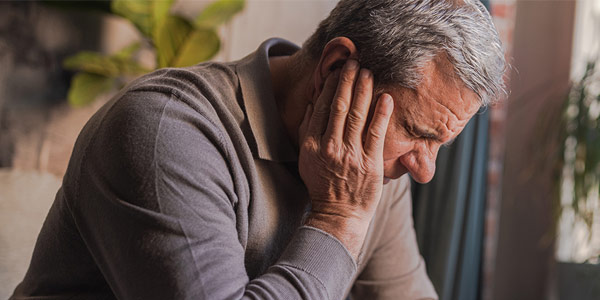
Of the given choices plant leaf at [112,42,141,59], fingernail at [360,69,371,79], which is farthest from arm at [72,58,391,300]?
plant leaf at [112,42,141,59]

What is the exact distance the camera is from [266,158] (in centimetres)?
108

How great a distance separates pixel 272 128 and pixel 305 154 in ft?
0.30

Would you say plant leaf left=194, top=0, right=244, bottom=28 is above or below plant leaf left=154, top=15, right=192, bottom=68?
above

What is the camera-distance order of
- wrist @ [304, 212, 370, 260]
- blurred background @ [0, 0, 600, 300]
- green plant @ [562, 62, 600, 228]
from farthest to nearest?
blurred background @ [0, 0, 600, 300] → green plant @ [562, 62, 600, 228] → wrist @ [304, 212, 370, 260]

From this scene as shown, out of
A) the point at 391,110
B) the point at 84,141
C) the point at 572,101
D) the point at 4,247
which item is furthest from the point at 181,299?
the point at 572,101

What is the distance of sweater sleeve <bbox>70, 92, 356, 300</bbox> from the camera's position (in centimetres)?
83

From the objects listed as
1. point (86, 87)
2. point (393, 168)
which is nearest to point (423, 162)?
point (393, 168)

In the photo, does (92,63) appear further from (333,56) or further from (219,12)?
(333,56)

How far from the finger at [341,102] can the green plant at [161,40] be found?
1581 millimetres

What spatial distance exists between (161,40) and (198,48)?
0.15 meters

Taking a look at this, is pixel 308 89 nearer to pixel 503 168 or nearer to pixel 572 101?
pixel 572 101

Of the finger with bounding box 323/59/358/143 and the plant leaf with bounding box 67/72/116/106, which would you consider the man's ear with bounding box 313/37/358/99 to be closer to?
the finger with bounding box 323/59/358/143

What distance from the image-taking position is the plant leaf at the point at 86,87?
259cm

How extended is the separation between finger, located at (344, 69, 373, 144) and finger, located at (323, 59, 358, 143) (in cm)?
1
